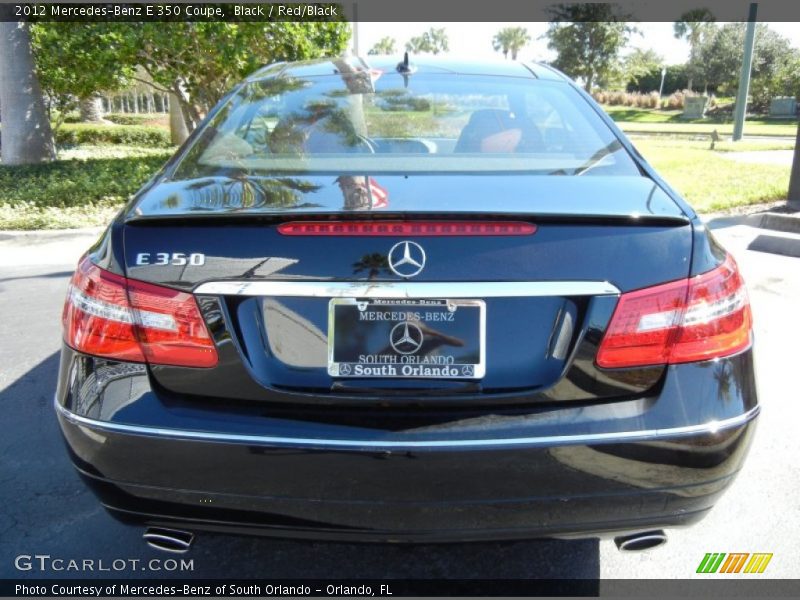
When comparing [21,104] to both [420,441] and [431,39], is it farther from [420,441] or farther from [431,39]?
[431,39]

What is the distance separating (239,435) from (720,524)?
1.92 meters

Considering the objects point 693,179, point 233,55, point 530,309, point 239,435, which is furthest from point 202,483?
point 693,179

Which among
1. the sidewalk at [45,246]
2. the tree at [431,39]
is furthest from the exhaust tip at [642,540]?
the tree at [431,39]

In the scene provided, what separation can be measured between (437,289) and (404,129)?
1241 millimetres

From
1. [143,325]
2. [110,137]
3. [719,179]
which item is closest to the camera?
[143,325]

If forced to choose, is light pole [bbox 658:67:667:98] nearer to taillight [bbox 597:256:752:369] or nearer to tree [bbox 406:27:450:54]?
tree [bbox 406:27:450:54]

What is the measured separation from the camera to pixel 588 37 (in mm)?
37875

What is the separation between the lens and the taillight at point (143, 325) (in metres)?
1.82

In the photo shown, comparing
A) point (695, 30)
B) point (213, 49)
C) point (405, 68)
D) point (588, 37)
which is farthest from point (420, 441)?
point (695, 30)

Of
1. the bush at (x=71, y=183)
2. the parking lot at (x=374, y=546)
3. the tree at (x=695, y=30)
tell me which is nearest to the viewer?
the parking lot at (x=374, y=546)

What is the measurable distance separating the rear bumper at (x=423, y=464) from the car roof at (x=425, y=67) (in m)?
1.83

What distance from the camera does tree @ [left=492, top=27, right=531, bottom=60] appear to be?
328ft

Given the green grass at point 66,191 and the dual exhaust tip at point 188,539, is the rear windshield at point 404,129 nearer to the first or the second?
the dual exhaust tip at point 188,539

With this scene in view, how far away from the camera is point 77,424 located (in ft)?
6.28
